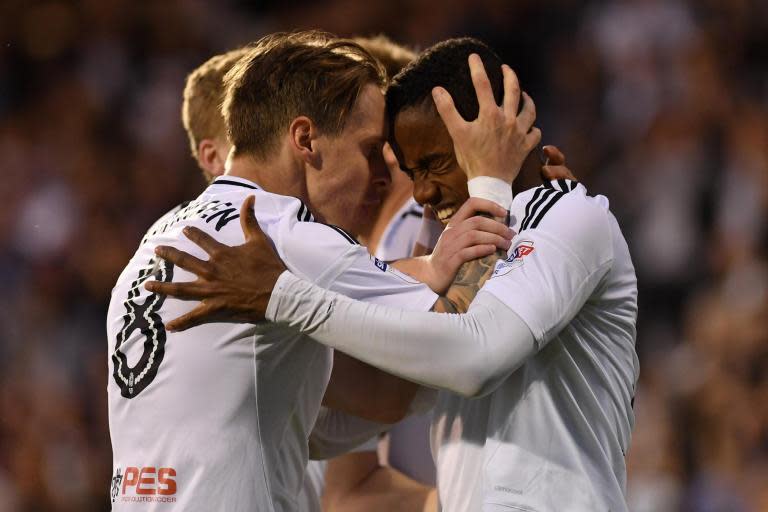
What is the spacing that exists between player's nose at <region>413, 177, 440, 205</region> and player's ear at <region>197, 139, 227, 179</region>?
141cm

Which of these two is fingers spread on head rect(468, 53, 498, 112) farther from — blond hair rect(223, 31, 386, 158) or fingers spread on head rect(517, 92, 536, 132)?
blond hair rect(223, 31, 386, 158)

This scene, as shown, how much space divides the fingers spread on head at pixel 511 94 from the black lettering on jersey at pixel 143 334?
959 mm

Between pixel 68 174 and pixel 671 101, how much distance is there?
442 cm

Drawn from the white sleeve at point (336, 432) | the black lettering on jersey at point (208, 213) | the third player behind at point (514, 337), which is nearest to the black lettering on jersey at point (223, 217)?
the black lettering on jersey at point (208, 213)

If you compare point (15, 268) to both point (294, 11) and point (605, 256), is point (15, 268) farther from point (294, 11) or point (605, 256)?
point (605, 256)

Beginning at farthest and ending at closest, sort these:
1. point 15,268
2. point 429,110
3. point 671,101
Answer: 1. point 15,268
2. point 671,101
3. point 429,110

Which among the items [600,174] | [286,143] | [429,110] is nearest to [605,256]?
[429,110]

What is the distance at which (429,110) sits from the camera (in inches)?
118

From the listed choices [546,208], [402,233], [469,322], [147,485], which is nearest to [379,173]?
[546,208]

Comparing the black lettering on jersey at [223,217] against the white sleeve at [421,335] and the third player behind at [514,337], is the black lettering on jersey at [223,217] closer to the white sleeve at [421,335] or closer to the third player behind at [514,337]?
the third player behind at [514,337]

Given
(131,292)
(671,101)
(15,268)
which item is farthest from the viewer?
(15,268)

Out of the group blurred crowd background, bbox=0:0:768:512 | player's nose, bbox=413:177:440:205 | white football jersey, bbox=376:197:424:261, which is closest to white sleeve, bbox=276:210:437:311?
player's nose, bbox=413:177:440:205

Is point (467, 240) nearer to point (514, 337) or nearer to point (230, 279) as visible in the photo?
point (514, 337)

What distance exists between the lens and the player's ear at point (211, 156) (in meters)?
4.32
